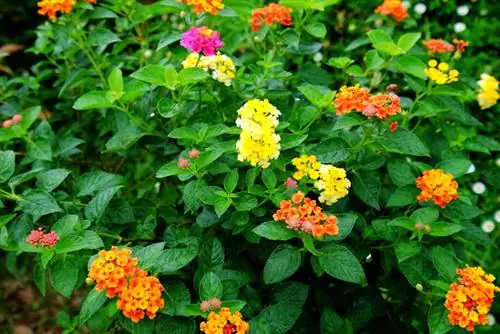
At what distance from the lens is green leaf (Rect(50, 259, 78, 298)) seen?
149 centimetres

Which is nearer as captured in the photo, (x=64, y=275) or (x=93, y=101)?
(x=64, y=275)

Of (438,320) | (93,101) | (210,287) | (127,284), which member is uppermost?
(93,101)

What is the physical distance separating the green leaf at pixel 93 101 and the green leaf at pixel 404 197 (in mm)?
859

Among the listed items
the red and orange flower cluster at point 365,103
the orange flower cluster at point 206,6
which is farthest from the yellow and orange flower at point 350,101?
the orange flower cluster at point 206,6

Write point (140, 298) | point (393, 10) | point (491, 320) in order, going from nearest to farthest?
point (140, 298), point (393, 10), point (491, 320)

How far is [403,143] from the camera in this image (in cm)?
164

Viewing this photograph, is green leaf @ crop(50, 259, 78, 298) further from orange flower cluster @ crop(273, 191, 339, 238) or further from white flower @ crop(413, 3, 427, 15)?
white flower @ crop(413, 3, 427, 15)

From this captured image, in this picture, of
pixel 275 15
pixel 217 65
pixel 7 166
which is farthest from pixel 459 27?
pixel 7 166

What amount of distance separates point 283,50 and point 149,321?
3.45 feet

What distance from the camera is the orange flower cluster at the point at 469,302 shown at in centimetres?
140

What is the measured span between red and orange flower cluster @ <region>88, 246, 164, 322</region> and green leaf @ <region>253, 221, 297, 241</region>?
0.29 meters

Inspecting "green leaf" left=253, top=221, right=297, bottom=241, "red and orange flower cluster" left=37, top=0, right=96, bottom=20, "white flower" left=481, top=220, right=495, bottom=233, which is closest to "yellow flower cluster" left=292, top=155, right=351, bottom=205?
"green leaf" left=253, top=221, right=297, bottom=241

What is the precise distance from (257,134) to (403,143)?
0.44 metres

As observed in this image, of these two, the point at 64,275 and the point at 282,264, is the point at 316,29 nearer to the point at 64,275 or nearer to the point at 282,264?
the point at 282,264
